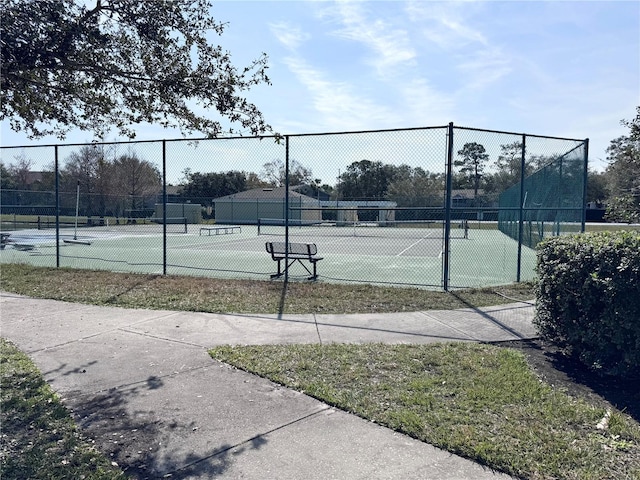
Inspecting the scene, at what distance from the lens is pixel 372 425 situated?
3496 mm

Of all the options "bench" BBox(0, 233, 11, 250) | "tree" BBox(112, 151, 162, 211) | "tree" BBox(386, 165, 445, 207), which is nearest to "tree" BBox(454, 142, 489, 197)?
"tree" BBox(386, 165, 445, 207)

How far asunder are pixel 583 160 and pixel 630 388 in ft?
26.5

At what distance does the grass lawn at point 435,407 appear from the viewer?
3006 millimetres

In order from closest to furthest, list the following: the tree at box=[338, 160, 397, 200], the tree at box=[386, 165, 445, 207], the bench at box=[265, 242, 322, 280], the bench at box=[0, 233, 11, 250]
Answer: the bench at box=[265, 242, 322, 280] < the tree at box=[386, 165, 445, 207] < the tree at box=[338, 160, 397, 200] < the bench at box=[0, 233, 11, 250]

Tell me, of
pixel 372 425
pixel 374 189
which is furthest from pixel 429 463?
pixel 374 189

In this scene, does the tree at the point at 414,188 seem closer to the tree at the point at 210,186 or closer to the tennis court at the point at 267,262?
the tennis court at the point at 267,262

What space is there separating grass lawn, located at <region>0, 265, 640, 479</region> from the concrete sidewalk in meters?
0.17

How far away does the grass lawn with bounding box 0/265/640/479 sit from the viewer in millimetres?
3006

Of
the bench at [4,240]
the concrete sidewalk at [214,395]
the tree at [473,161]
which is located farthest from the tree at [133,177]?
the concrete sidewalk at [214,395]

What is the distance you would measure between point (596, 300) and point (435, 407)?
6.73 ft

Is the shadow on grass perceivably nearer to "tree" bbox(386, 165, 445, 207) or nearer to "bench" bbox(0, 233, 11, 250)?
"tree" bbox(386, 165, 445, 207)

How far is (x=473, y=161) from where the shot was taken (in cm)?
1290

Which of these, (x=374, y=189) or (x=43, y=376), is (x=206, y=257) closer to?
(x=374, y=189)

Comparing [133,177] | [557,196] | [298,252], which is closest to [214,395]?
[298,252]
